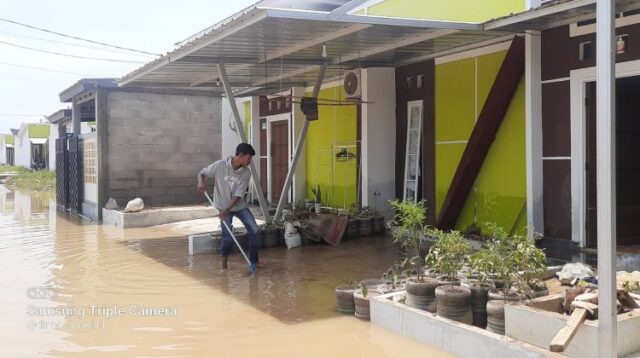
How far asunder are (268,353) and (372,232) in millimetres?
6535

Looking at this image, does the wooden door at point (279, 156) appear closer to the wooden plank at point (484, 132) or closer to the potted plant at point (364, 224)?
the potted plant at point (364, 224)

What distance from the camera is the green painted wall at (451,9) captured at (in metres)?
9.50

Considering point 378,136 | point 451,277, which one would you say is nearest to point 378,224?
point 378,136

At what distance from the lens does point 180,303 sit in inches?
265

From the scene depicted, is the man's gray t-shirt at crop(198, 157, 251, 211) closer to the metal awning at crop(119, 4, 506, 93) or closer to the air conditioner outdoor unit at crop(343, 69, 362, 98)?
the metal awning at crop(119, 4, 506, 93)

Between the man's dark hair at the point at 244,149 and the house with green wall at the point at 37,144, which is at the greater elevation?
the house with green wall at the point at 37,144

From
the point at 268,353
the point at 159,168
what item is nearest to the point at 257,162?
the point at 159,168

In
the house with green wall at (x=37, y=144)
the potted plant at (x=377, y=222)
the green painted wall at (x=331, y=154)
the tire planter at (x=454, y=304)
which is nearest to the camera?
the tire planter at (x=454, y=304)

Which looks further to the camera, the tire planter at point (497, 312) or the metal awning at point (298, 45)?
the metal awning at point (298, 45)

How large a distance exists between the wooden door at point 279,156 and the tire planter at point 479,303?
10.6m

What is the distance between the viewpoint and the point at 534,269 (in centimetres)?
516

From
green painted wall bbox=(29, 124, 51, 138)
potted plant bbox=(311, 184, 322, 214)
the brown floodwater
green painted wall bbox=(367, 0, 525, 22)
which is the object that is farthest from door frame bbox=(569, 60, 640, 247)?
green painted wall bbox=(29, 124, 51, 138)

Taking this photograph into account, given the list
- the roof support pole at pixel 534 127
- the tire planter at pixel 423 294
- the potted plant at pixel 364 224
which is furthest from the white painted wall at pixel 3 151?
the tire planter at pixel 423 294

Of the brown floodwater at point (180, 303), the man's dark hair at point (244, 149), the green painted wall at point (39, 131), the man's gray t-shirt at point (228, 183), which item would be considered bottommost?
the brown floodwater at point (180, 303)
